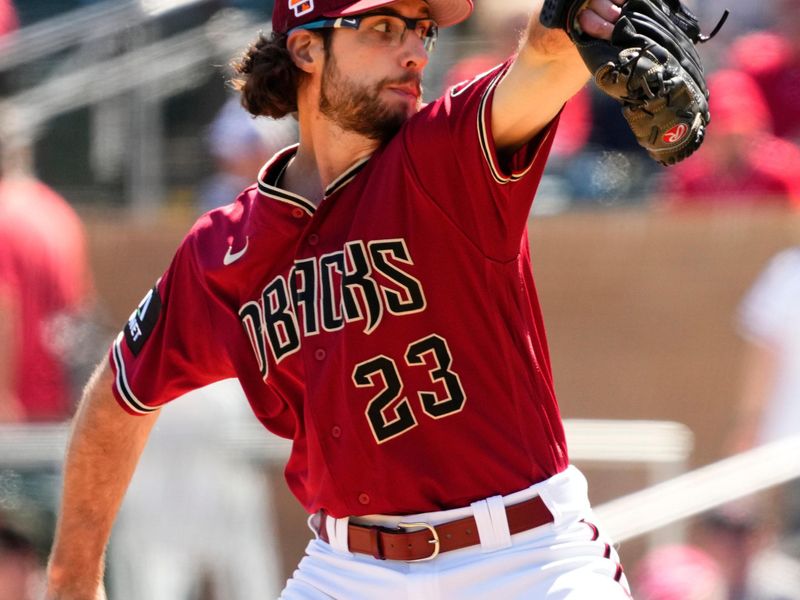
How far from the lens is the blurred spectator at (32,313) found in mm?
6016

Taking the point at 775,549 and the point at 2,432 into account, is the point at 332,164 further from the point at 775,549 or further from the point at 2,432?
the point at 2,432

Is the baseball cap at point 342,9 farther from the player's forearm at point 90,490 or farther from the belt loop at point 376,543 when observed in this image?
the belt loop at point 376,543

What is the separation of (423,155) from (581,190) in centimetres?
362

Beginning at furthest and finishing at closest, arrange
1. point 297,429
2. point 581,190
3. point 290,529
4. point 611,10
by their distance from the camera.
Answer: point 581,190
point 290,529
point 297,429
point 611,10

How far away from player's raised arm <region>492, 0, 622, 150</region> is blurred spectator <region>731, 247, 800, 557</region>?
2.82m

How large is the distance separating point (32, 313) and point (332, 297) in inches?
124

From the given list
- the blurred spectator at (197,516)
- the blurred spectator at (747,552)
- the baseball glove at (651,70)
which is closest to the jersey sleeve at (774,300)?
the blurred spectator at (747,552)

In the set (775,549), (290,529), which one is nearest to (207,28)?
(290,529)

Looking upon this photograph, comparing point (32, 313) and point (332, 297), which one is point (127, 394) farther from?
point (32, 313)

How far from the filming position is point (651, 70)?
2.62 metres

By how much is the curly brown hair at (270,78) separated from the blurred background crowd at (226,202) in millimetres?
2292

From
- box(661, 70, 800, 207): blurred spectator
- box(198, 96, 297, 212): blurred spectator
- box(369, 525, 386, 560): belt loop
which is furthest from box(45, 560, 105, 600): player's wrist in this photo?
box(661, 70, 800, 207): blurred spectator

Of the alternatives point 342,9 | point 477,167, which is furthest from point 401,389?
point 342,9

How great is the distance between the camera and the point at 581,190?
6625 mm
